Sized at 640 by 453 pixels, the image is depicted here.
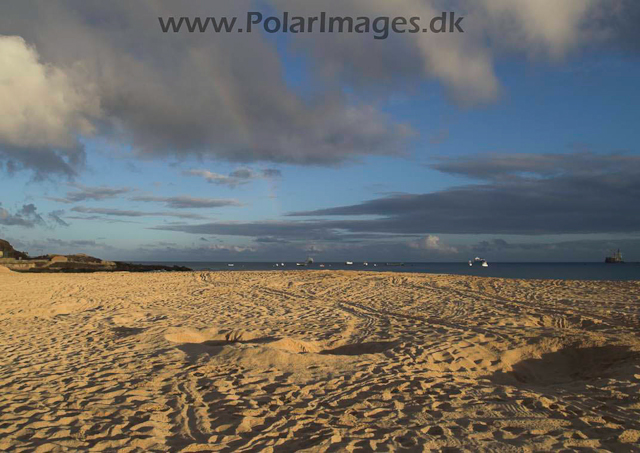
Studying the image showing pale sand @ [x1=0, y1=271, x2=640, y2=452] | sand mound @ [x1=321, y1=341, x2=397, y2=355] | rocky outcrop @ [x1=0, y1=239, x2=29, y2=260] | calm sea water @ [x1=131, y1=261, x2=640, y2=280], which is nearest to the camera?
pale sand @ [x1=0, y1=271, x2=640, y2=452]

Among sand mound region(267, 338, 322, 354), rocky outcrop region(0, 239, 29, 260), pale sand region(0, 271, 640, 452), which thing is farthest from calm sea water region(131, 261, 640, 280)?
sand mound region(267, 338, 322, 354)

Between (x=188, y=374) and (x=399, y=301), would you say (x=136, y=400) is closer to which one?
(x=188, y=374)

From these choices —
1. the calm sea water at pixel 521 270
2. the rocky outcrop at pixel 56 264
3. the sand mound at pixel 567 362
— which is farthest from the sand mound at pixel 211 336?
the rocky outcrop at pixel 56 264

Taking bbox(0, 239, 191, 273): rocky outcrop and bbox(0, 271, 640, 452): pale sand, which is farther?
bbox(0, 239, 191, 273): rocky outcrop

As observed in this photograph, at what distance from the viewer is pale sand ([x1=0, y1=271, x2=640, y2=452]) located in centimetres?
416

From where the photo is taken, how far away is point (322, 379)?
5.97 metres

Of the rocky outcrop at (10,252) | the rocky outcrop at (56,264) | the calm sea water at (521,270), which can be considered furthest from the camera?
the calm sea water at (521,270)

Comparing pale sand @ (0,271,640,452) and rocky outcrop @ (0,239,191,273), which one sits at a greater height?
rocky outcrop @ (0,239,191,273)

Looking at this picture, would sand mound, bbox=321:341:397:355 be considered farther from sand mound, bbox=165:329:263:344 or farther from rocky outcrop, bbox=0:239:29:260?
rocky outcrop, bbox=0:239:29:260

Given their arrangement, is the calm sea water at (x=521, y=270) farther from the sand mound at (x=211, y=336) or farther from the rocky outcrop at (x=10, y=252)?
the sand mound at (x=211, y=336)

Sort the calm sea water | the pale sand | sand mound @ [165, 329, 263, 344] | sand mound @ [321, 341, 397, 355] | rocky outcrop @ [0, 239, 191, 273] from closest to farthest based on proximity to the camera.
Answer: the pale sand → sand mound @ [321, 341, 397, 355] → sand mound @ [165, 329, 263, 344] → rocky outcrop @ [0, 239, 191, 273] → the calm sea water

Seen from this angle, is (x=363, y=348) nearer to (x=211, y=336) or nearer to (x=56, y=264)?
(x=211, y=336)

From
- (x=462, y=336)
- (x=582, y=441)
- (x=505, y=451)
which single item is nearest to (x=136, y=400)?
(x=505, y=451)

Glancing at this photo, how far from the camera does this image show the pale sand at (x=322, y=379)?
416 centimetres
